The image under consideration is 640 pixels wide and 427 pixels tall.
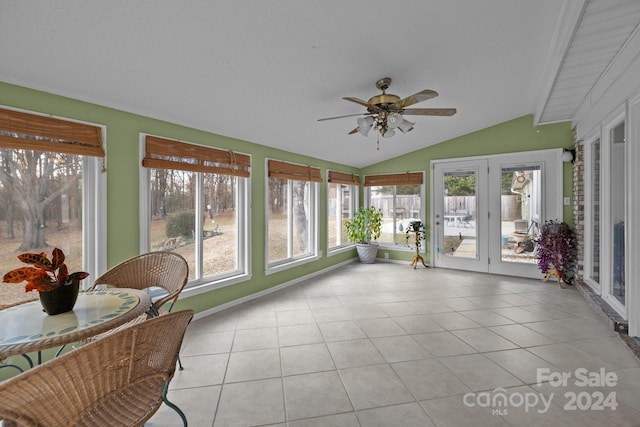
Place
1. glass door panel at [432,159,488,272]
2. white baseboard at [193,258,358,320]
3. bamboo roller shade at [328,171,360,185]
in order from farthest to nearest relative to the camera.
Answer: bamboo roller shade at [328,171,360,185] < glass door panel at [432,159,488,272] < white baseboard at [193,258,358,320]

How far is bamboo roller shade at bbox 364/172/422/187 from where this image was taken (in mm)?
5770

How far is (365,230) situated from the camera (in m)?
6.09

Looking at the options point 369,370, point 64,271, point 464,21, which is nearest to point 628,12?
point 464,21

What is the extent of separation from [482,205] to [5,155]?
237 inches

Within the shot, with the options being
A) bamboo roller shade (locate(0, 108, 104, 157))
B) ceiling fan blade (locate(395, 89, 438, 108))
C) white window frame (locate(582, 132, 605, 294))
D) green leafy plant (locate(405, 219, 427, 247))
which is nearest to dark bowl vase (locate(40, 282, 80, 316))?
bamboo roller shade (locate(0, 108, 104, 157))

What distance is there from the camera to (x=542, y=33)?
2463 millimetres

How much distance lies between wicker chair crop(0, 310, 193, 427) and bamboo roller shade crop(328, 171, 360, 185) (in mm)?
4448

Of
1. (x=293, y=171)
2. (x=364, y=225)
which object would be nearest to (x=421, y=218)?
(x=364, y=225)

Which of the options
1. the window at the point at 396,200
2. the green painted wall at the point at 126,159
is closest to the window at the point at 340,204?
the window at the point at 396,200

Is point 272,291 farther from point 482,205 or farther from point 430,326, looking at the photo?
point 482,205

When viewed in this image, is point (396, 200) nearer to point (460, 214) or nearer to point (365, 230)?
point (365, 230)

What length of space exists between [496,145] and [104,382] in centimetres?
581

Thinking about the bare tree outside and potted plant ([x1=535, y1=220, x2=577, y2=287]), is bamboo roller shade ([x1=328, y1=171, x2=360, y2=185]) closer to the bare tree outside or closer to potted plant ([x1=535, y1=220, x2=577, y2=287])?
potted plant ([x1=535, y1=220, x2=577, y2=287])

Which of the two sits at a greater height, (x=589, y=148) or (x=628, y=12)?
(x=628, y=12)
